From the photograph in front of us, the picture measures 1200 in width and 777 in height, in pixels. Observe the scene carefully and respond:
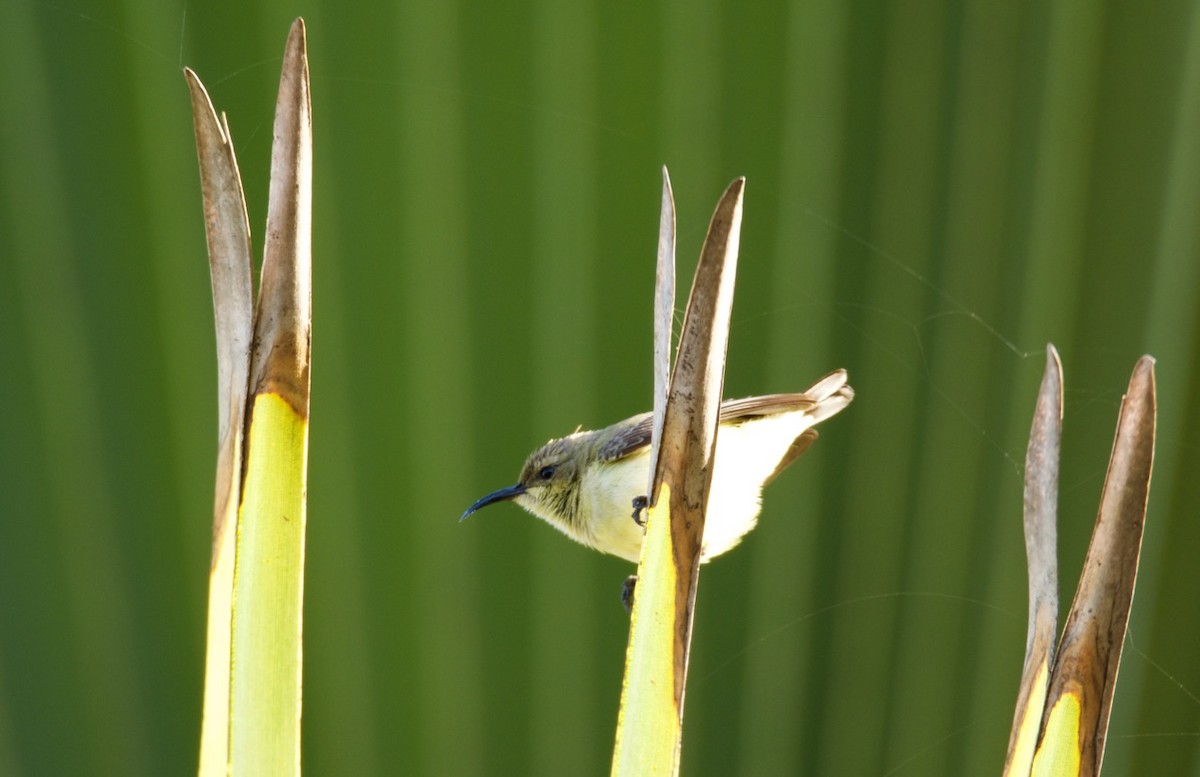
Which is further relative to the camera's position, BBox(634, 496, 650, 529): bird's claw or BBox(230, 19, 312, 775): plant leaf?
BBox(634, 496, 650, 529): bird's claw

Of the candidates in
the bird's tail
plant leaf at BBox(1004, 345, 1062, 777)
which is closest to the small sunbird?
the bird's tail

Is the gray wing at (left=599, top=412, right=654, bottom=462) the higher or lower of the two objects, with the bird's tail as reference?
lower

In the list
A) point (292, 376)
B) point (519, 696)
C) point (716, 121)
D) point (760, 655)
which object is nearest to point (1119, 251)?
point (716, 121)

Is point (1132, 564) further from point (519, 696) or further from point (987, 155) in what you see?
point (519, 696)

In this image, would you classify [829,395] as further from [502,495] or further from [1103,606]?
[1103,606]

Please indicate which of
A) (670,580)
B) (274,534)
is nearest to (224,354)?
(274,534)

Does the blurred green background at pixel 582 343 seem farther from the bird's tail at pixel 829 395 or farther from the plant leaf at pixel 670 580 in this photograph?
the plant leaf at pixel 670 580

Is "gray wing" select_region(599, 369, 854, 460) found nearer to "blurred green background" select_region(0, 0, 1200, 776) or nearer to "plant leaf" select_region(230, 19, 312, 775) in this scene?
"blurred green background" select_region(0, 0, 1200, 776)

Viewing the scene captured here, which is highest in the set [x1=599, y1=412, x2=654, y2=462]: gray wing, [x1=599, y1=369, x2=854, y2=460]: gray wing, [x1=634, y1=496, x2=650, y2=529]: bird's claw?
[x1=599, y1=369, x2=854, y2=460]: gray wing
